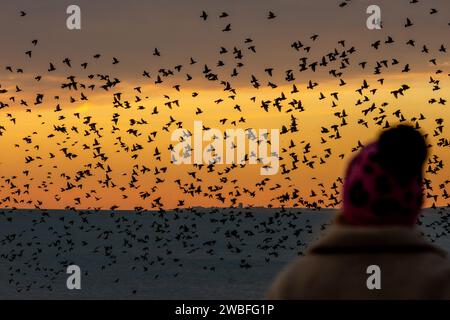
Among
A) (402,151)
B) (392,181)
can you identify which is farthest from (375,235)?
(402,151)

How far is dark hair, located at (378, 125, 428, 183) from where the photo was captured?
4.31 metres

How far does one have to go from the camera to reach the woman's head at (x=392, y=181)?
4316 mm

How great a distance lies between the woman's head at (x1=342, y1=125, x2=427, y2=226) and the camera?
14.2 feet

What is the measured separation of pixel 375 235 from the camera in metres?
4.28

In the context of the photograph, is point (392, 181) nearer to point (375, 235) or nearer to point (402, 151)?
point (402, 151)

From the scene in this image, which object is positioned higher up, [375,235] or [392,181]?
[392,181]

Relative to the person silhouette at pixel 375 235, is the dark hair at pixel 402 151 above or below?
above

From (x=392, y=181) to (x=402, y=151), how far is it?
0.15 metres

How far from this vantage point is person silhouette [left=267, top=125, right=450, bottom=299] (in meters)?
4.27

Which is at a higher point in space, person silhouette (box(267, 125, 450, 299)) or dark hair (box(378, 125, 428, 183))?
dark hair (box(378, 125, 428, 183))
